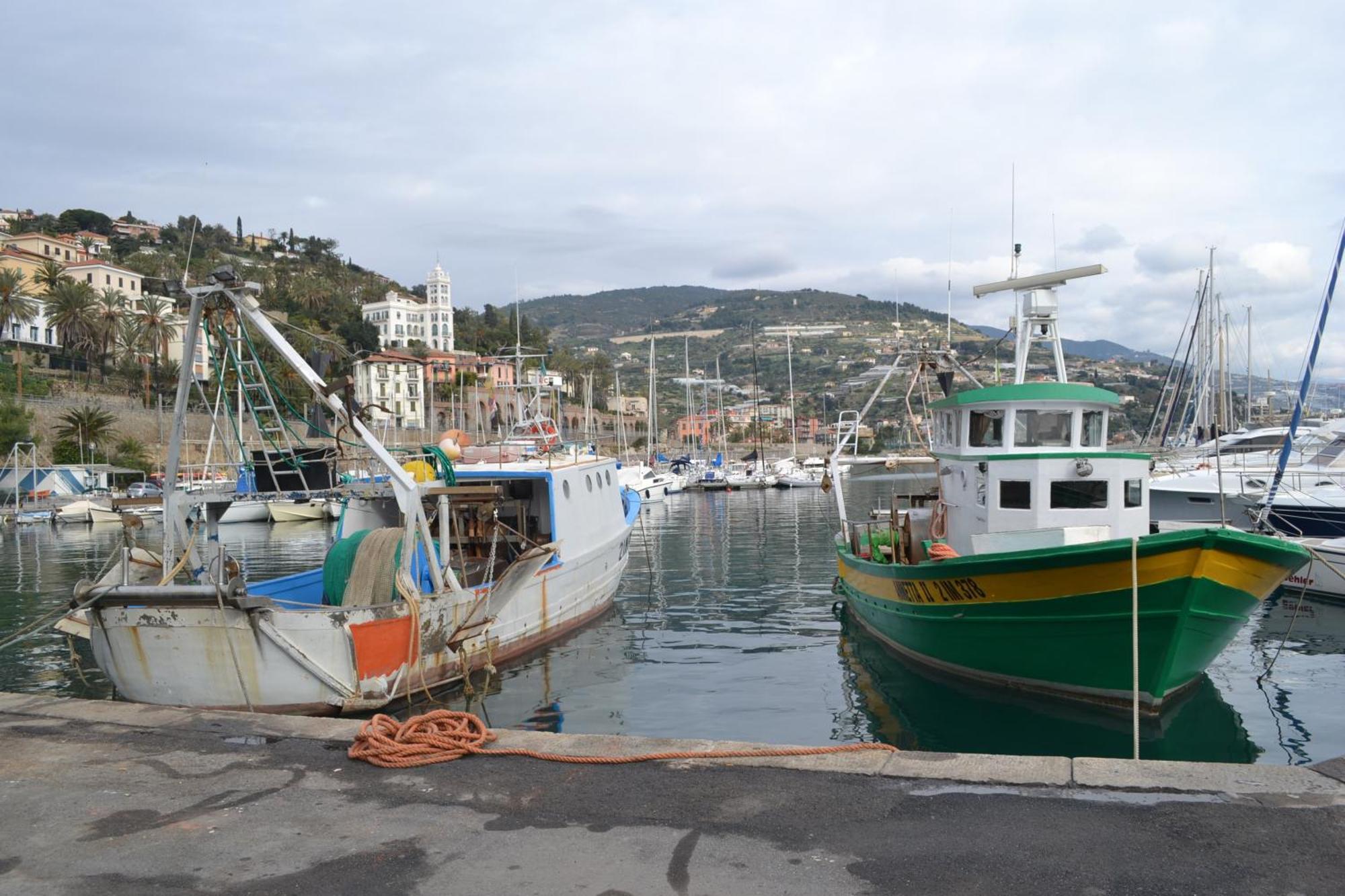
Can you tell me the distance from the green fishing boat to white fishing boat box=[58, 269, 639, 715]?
5.56 metres

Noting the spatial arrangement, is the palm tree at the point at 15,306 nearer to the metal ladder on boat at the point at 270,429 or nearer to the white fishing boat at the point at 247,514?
the white fishing boat at the point at 247,514

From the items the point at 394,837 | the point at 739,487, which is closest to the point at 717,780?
the point at 394,837

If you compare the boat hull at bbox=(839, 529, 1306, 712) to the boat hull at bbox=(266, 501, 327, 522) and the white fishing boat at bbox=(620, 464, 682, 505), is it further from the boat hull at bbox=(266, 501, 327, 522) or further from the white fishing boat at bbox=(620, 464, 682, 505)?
the boat hull at bbox=(266, 501, 327, 522)

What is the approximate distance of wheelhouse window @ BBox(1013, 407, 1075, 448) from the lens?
41.7ft

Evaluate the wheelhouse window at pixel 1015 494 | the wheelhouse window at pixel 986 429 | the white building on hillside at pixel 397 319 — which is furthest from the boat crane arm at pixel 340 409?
the white building on hillside at pixel 397 319

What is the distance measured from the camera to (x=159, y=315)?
237 feet

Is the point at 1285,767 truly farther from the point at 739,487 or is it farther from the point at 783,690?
the point at 739,487

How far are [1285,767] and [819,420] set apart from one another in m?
167

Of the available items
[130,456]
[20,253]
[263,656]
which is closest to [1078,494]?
[263,656]

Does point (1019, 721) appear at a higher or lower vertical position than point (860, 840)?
lower

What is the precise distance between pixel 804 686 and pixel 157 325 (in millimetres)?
69910

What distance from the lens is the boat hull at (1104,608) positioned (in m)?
10.1

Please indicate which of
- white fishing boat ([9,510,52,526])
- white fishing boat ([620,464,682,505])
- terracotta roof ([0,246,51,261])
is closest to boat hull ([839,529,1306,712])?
white fishing boat ([620,464,682,505])

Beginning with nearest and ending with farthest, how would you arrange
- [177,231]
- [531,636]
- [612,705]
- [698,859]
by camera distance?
[698,859] → [612,705] → [531,636] → [177,231]
